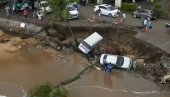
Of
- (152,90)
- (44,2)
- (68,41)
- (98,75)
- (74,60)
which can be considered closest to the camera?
(152,90)

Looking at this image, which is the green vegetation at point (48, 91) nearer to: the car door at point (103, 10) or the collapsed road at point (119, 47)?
the collapsed road at point (119, 47)

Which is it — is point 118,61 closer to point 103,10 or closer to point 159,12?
point 103,10

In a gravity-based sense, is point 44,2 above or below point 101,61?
above

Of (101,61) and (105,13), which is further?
(105,13)

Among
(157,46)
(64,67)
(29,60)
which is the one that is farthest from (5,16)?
(157,46)

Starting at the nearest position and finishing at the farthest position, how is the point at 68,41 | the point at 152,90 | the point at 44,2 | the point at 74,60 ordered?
the point at 152,90, the point at 74,60, the point at 68,41, the point at 44,2

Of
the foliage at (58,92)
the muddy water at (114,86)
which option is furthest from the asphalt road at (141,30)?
the foliage at (58,92)

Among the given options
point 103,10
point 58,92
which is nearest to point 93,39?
point 103,10

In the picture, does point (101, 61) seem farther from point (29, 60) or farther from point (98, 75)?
point (29, 60)
